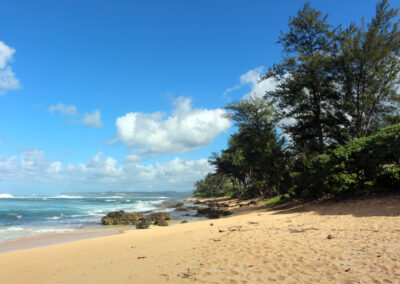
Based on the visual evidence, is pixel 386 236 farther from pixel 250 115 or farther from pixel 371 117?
pixel 250 115

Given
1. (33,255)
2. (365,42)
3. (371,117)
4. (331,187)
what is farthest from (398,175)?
(33,255)

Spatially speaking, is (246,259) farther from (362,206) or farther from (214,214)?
(214,214)

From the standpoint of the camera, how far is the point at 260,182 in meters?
35.1

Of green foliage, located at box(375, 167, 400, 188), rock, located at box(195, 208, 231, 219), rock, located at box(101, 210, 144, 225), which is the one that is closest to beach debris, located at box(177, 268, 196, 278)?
green foliage, located at box(375, 167, 400, 188)

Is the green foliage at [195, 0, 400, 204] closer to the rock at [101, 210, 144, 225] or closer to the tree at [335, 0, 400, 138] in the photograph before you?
the tree at [335, 0, 400, 138]

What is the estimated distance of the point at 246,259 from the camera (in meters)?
5.91

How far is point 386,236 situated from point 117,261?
7.35 metres

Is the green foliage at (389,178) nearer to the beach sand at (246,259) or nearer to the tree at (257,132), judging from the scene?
the beach sand at (246,259)

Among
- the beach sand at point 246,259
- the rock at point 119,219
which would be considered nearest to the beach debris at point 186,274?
the beach sand at point 246,259

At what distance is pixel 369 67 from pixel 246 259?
1723 centimetres

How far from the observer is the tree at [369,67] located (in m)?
16.7

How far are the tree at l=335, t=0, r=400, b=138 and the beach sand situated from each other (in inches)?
388

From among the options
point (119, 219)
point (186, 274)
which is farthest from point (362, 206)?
point (119, 219)

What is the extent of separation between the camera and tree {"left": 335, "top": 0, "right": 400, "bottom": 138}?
54.9 ft
